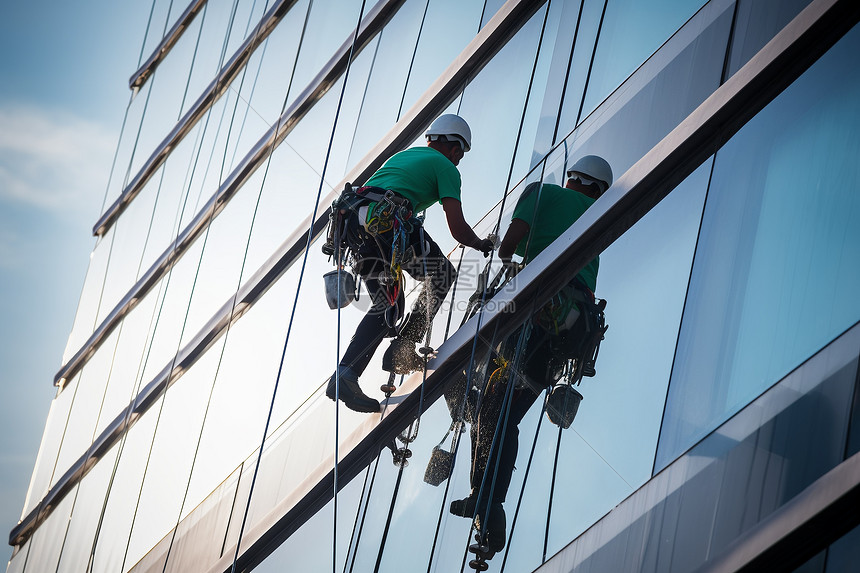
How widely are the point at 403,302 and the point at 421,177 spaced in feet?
1.82

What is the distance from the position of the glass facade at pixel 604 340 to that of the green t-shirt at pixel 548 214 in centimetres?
9

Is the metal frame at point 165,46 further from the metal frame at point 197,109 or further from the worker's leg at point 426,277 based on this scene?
the worker's leg at point 426,277

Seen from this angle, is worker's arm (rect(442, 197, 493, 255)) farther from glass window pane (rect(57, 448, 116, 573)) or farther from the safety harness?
glass window pane (rect(57, 448, 116, 573))

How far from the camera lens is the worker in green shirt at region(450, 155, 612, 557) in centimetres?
347

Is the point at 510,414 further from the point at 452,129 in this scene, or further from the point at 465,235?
the point at 452,129

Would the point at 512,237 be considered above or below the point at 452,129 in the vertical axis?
below

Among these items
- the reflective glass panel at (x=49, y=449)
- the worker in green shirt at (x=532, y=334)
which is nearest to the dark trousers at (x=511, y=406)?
the worker in green shirt at (x=532, y=334)

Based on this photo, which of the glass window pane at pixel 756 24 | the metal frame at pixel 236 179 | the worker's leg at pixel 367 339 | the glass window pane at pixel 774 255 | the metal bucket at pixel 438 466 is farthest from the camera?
the metal frame at pixel 236 179

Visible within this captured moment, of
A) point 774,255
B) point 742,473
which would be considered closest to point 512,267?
point 774,255

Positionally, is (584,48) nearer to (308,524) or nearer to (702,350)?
(702,350)

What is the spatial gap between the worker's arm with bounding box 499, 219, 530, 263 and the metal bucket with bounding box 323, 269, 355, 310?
764mm

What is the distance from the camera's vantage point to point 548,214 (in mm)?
3816

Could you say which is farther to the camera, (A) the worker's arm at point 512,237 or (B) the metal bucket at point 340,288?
(B) the metal bucket at point 340,288

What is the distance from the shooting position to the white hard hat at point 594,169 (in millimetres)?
3654
